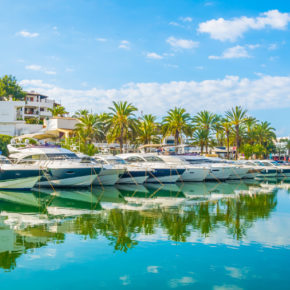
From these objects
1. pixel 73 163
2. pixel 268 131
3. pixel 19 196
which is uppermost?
pixel 268 131

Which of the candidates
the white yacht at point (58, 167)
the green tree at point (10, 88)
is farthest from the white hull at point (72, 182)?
the green tree at point (10, 88)

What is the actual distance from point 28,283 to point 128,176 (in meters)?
23.9

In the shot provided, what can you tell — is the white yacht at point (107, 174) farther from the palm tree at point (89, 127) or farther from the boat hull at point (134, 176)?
the palm tree at point (89, 127)

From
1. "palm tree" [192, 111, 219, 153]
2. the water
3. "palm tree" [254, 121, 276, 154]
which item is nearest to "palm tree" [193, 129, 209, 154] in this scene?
"palm tree" [192, 111, 219, 153]

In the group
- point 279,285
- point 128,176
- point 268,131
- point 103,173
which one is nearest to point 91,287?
point 279,285

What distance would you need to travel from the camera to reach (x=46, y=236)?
44.7 ft

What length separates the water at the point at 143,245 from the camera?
9555 mm

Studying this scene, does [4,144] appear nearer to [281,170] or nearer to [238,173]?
[238,173]

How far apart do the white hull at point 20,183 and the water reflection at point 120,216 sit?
2.21ft

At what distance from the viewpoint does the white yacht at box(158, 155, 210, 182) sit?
36.3 meters

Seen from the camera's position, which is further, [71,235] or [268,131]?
[268,131]

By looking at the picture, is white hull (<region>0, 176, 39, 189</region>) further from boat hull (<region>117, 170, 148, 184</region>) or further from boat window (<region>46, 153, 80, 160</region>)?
boat hull (<region>117, 170, 148, 184</region>)

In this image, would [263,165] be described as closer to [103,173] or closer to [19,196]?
[103,173]

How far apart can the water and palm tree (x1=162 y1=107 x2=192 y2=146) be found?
3133 centimetres
